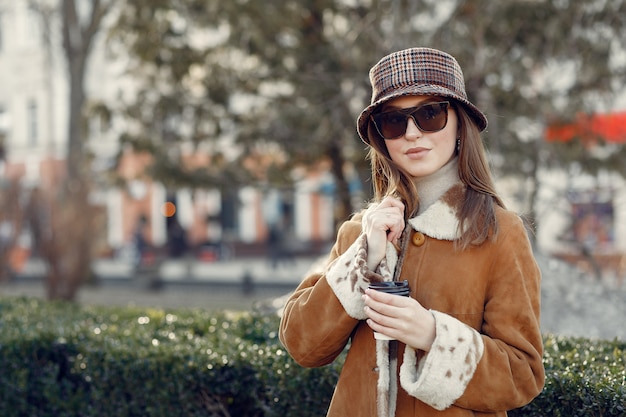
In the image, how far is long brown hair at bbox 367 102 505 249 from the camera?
6.65 feet

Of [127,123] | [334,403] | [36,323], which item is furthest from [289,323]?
[127,123]

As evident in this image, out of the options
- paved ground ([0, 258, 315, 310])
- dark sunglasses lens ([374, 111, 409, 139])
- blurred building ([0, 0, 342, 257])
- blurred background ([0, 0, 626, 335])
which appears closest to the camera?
dark sunglasses lens ([374, 111, 409, 139])

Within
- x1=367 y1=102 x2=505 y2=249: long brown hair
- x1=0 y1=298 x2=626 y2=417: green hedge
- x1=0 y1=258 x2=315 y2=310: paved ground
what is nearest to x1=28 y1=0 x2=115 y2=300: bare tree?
x1=0 y1=258 x2=315 y2=310: paved ground

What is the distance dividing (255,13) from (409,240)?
709cm

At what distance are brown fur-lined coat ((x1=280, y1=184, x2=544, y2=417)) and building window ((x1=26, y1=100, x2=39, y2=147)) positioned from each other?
3420 cm

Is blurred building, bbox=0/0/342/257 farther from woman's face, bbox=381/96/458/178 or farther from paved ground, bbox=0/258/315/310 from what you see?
woman's face, bbox=381/96/458/178

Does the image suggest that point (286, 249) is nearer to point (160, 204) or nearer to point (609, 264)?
point (160, 204)

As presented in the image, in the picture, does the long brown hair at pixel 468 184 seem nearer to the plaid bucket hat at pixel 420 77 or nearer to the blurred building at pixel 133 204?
the plaid bucket hat at pixel 420 77

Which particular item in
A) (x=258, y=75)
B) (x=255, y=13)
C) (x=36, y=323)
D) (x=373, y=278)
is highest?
(x=255, y=13)

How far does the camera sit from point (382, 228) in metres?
2.07

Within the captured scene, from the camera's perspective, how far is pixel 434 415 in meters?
2.01

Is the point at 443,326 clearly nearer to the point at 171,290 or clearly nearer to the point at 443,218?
the point at 443,218

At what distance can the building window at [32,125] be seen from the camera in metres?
33.8

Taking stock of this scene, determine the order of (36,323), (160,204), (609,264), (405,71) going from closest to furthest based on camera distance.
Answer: (405,71), (36,323), (609,264), (160,204)
